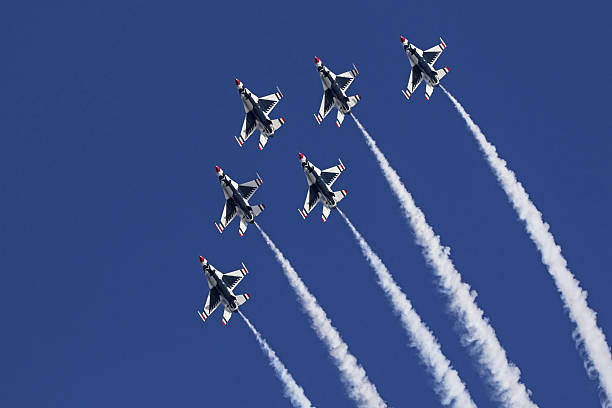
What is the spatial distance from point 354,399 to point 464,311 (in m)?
10.1

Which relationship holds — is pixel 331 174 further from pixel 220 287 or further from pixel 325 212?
pixel 220 287

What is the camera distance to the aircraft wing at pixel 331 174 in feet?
293

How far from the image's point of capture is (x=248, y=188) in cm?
8994

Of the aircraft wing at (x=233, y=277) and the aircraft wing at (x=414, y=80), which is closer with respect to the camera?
the aircraft wing at (x=233, y=277)

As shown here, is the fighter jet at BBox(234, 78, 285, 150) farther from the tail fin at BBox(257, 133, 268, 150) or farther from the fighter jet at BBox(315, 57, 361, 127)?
the fighter jet at BBox(315, 57, 361, 127)

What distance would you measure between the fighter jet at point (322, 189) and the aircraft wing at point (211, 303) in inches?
346

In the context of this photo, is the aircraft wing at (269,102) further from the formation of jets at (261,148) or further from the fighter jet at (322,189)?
the fighter jet at (322,189)

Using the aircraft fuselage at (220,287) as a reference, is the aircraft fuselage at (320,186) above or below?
above

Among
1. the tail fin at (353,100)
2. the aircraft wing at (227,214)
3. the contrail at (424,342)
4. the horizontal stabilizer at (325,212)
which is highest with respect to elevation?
the tail fin at (353,100)

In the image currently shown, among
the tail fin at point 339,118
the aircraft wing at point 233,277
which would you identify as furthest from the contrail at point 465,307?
the aircraft wing at point 233,277

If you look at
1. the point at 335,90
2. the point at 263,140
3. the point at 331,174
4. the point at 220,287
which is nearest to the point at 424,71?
the point at 335,90

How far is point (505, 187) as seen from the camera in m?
89.7

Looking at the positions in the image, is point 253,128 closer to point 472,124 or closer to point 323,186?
point 323,186

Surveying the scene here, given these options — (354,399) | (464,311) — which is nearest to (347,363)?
(354,399)
